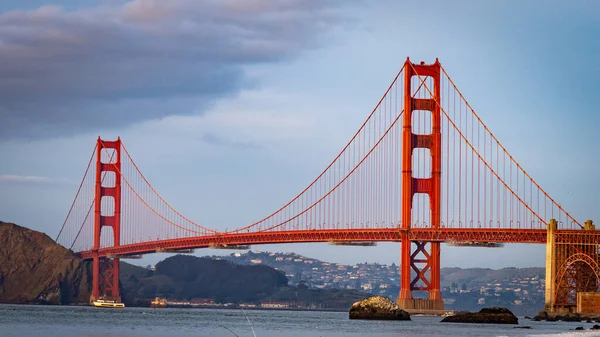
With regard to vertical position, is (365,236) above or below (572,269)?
above

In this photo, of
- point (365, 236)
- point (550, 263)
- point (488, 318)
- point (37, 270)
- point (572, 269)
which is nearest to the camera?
point (488, 318)

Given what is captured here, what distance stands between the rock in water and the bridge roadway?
29.9 feet

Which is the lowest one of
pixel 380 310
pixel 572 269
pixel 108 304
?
pixel 380 310

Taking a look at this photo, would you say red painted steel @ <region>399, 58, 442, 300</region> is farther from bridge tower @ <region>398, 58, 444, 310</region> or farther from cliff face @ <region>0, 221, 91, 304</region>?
cliff face @ <region>0, 221, 91, 304</region>

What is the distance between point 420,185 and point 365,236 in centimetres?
543

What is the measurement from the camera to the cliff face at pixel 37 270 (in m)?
152

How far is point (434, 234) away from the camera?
9731 centimetres

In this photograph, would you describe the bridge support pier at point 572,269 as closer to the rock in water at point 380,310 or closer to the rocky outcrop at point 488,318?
the rocky outcrop at point 488,318

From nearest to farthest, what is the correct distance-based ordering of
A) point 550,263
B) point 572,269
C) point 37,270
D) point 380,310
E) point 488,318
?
point 380,310
point 488,318
point 550,263
point 572,269
point 37,270

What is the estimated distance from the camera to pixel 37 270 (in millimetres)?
162125

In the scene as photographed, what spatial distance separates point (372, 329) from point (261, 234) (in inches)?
1321

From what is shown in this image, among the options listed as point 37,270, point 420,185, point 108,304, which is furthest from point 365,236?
point 37,270

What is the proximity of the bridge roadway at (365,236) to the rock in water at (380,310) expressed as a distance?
29.9ft

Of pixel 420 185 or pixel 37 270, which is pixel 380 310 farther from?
pixel 37 270
